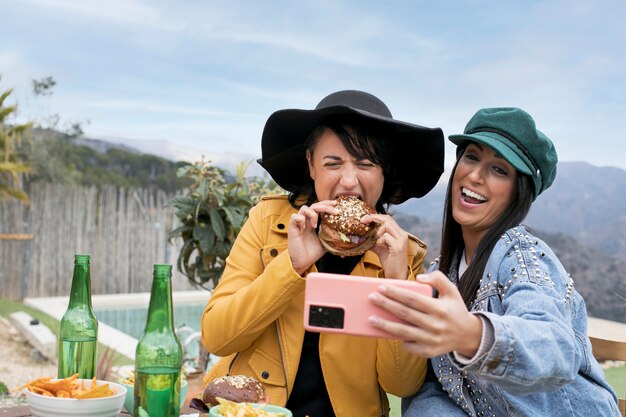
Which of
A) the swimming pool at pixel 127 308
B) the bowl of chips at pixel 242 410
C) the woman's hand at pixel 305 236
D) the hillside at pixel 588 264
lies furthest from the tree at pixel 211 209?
the swimming pool at pixel 127 308

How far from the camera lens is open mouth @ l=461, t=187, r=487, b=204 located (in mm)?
2071

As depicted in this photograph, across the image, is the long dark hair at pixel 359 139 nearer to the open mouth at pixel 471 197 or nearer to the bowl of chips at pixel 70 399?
the open mouth at pixel 471 197

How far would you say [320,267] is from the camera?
244 cm

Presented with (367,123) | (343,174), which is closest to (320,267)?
(343,174)

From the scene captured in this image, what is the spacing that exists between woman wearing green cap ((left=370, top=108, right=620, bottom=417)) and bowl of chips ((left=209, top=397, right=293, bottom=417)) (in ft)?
1.39

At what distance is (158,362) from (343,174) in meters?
0.85

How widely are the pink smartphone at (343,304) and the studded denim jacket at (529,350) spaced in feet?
0.75

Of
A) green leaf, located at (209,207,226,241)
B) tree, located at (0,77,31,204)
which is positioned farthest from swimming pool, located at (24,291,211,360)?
green leaf, located at (209,207,226,241)

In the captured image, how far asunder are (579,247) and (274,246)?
10221 millimetres

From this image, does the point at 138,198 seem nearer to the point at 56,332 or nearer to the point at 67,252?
the point at 67,252

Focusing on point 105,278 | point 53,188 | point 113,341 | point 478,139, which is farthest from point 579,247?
point 478,139

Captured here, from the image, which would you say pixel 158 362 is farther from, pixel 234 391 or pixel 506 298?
pixel 506 298

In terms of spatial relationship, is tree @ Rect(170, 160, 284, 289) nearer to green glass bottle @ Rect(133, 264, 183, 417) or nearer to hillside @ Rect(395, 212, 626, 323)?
green glass bottle @ Rect(133, 264, 183, 417)

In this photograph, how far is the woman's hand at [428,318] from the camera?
1356 mm
